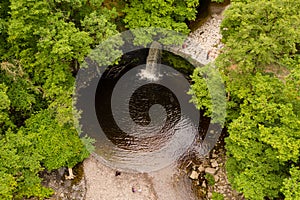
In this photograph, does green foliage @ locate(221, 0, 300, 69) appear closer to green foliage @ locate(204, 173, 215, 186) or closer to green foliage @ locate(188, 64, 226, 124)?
green foliage @ locate(188, 64, 226, 124)

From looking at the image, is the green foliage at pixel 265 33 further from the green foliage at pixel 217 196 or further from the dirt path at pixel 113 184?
the dirt path at pixel 113 184

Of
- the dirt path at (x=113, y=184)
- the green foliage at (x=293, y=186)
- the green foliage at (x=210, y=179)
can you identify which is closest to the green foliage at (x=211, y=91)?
the green foliage at (x=210, y=179)

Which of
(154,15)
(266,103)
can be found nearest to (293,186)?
(266,103)

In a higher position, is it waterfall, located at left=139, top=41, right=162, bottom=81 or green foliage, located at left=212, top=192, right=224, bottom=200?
waterfall, located at left=139, top=41, right=162, bottom=81

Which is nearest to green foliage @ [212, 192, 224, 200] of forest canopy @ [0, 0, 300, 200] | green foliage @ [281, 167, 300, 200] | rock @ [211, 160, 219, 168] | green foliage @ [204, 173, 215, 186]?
green foliage @ [204, 173, 215, 186]

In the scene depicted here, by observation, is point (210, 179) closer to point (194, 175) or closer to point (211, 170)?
point (211, 170)

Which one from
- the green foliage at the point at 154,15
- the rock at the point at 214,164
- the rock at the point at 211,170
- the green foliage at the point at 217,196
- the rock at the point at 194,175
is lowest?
the green foliage at the point at 217,196
